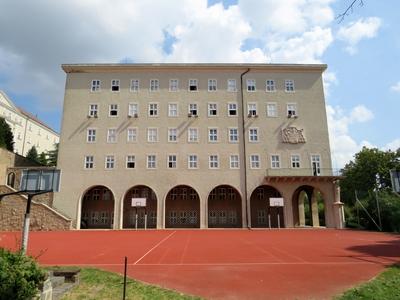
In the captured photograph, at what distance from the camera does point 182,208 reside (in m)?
36.3

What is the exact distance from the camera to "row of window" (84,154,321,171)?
112 feet

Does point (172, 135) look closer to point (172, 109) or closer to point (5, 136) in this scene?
point (172, 109)

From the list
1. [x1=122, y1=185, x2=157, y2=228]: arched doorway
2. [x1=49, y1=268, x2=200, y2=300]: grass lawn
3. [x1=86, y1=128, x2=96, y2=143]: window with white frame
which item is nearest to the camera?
[x1=49, y1=268, x2=200, y2=300]: grass lawn

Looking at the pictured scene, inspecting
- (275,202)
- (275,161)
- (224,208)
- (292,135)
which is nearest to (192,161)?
(224,208)

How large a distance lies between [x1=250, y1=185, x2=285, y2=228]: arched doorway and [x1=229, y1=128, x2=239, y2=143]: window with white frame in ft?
21.1

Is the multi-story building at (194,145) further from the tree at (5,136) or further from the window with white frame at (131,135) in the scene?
the tree at (5,136)

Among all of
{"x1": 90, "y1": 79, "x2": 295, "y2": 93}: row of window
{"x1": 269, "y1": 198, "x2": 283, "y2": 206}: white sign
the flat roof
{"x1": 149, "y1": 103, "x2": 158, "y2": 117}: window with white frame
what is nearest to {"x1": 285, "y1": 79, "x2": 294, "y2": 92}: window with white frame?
{"x1": 90, "y1": 79, "x2": 295, "y2": 93}: row of window

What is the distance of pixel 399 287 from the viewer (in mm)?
8070

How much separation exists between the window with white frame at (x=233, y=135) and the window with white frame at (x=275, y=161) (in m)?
4.35

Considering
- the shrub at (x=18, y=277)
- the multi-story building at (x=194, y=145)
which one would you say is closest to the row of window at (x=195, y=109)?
the multi-story building at (x=194, y=145)

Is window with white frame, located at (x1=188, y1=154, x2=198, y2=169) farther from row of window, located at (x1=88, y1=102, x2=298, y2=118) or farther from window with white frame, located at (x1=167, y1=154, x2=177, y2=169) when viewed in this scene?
row of window, located at (x1=88, y1=102, x2=298, y2=118)

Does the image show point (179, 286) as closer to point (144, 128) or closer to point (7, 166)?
point (144, 128)

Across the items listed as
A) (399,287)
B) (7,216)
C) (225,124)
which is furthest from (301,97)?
(7,216)

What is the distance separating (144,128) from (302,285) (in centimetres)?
2890
